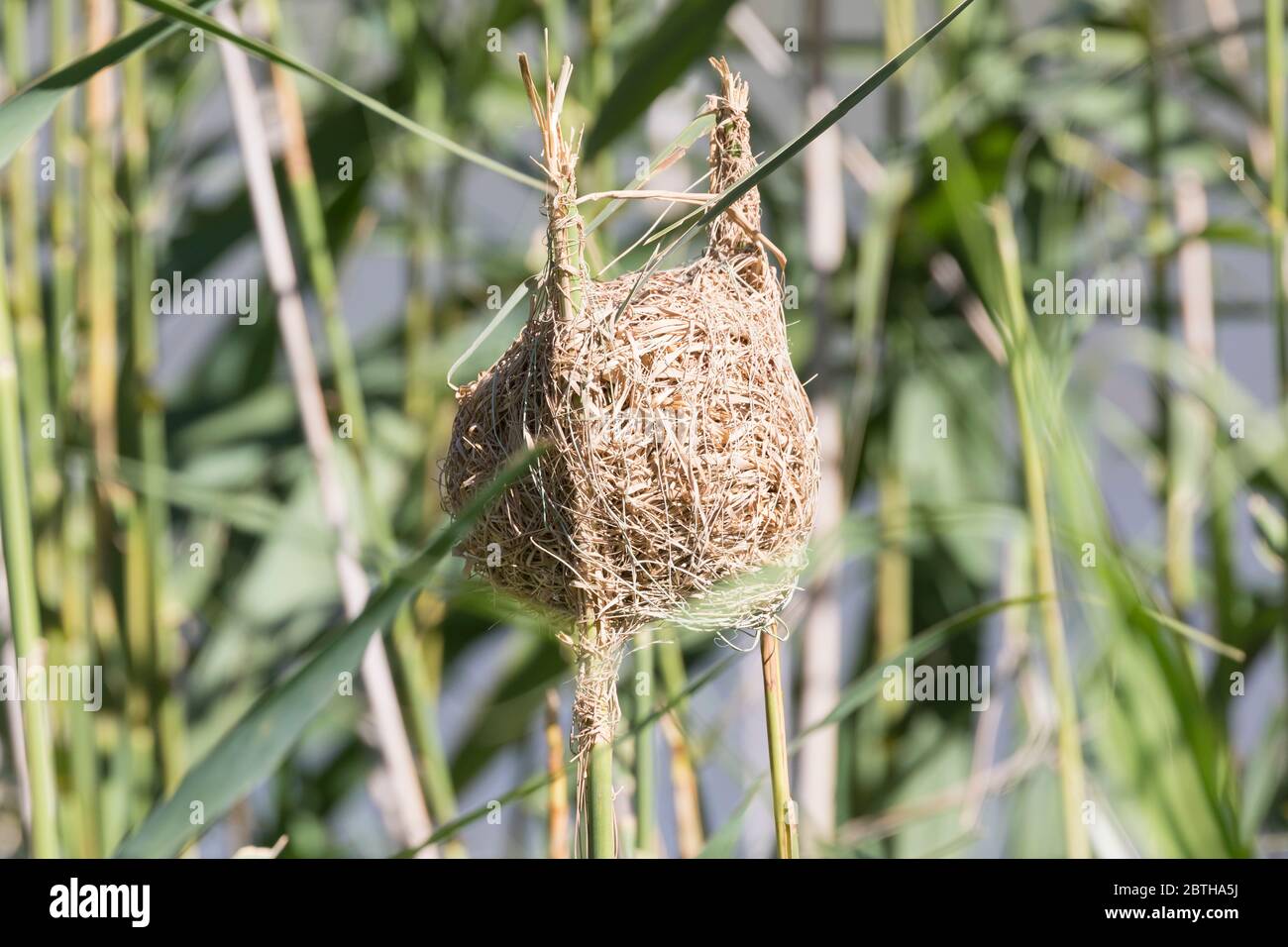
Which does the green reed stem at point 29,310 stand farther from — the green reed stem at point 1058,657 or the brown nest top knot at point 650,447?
the green reed stem at point 1058,657

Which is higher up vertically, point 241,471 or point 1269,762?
point 241,471

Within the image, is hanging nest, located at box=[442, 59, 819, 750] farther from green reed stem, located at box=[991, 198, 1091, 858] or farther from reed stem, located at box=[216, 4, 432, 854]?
reed stem, located at box=[216, 4, 432, 854]

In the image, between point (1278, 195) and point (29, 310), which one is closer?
point (1278, 195)

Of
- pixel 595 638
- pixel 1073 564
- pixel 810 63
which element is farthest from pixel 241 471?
pixel 1073 564

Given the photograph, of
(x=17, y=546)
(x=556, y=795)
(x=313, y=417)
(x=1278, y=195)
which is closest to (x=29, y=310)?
(x=313, y=417)

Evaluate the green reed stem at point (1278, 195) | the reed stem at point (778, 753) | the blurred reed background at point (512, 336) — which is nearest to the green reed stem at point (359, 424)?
the blurred reed background at point (512, 336)

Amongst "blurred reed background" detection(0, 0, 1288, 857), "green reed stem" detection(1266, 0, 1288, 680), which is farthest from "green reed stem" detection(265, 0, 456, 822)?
"green reed stem" detection(1266, 0, 1288, 680)

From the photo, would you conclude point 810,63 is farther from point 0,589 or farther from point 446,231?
point 0,589

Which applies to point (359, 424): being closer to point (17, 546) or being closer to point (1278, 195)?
point (17, 546)
